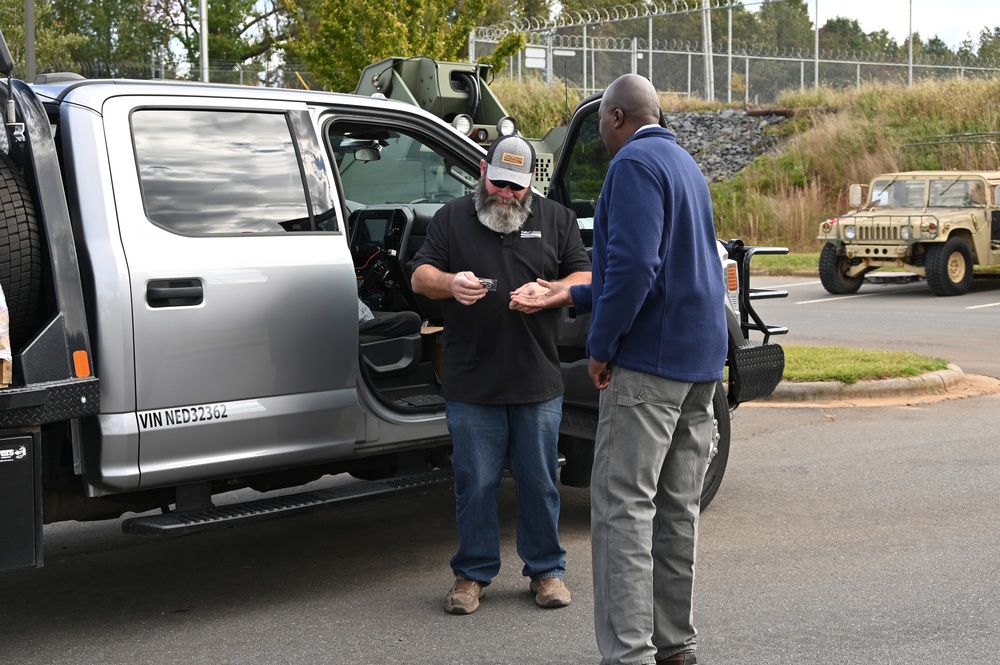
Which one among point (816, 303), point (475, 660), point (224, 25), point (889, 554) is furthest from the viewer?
point (224, 25)

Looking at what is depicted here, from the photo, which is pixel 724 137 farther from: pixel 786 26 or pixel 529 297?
pixel 529 297

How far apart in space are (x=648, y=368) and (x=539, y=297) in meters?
0.85

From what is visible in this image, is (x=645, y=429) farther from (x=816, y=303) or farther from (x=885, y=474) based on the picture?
(x=816, y=303)

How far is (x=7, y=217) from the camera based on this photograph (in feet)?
13.5

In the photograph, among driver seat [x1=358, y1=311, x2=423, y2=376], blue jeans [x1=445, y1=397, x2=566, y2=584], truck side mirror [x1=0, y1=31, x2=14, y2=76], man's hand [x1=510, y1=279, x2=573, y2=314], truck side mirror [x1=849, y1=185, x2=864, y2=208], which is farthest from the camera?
truck side mirror [x1=849, y1=185, x2=864, y2=208]

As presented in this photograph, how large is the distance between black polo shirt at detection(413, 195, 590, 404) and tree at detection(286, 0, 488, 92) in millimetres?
18842

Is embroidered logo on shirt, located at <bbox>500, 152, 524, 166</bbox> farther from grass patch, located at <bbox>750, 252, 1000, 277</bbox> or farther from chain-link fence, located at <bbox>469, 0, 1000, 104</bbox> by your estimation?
chain-link fence, located at <bbox>469, 0, 1000, 104</bbox>

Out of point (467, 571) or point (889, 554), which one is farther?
point (889, 554)

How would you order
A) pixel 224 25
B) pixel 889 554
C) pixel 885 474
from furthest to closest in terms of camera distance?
pixel 224 25 → pixel 885 474 → pixel 889 554

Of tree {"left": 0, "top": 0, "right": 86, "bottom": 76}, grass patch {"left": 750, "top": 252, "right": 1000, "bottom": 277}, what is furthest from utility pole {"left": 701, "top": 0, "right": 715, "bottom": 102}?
tree {"left": 0, "top": 0, "right": 86, "bottom": 76}

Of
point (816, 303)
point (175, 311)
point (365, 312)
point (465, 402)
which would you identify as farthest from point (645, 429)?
point (816, 303)

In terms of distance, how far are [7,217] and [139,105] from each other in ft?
2.49

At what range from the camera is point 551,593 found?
4828 millimetres

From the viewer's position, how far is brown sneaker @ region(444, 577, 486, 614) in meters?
→ 4.78
